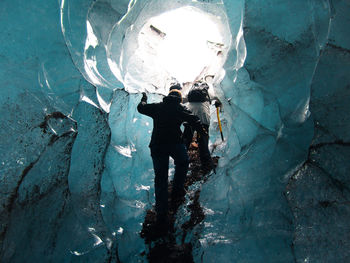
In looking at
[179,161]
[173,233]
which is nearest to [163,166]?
[179,161]

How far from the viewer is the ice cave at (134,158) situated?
2512 mm

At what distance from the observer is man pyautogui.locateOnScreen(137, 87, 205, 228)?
317 centimetres

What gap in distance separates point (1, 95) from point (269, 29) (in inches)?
138

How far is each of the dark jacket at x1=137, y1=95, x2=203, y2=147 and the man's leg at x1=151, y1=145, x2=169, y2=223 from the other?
139 millimetres

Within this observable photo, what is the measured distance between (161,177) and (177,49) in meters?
5.24

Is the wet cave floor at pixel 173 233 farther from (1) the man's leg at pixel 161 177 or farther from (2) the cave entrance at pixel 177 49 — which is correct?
(2) the cave entrance at pixel 177 49

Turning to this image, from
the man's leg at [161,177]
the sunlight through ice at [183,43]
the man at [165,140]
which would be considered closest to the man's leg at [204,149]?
the man at [165,140]

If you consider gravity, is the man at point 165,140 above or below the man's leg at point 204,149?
above

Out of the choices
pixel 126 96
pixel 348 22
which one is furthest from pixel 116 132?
pixel 348 22

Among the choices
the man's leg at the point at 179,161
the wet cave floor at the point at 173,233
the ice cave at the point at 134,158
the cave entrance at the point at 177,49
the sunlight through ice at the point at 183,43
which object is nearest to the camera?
the ice cave at the point at 134,158

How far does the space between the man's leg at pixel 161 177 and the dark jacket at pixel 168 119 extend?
14 cm

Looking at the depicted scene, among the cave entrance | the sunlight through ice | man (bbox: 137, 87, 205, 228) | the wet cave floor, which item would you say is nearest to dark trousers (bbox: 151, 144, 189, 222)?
man (bbox: 137, 87, 205, 228)

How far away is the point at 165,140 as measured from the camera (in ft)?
10.5

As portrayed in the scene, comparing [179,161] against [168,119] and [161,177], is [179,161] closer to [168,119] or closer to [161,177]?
[161,177]
